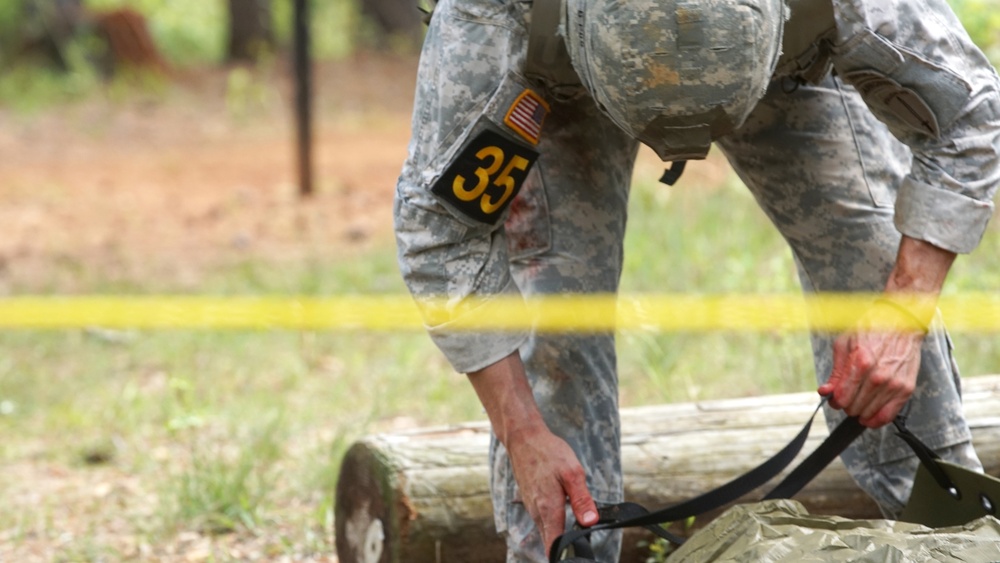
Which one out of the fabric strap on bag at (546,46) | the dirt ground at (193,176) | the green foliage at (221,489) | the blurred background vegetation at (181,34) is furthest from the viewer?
the blurred background vegetation at (181,34)

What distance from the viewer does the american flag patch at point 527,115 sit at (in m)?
1.99

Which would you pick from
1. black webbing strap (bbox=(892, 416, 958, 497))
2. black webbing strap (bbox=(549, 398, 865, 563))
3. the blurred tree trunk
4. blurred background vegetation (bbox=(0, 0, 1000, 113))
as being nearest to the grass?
black webbing strap (bbox=(549, 398, 865, 563))

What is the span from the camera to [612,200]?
2.32 m

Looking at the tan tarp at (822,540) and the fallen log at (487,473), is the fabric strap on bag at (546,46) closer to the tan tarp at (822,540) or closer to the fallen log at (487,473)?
the tan tarp at (822,540)

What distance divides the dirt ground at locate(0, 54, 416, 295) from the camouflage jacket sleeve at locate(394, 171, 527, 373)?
3996 mm

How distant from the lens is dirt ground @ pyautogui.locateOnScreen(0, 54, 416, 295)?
6336 mm

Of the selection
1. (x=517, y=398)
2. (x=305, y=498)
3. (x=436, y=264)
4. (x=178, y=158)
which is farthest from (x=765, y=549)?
(x=178, y=158)

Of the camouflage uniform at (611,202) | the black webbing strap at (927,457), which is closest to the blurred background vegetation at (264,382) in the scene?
the camouflage uniform at (611,202)

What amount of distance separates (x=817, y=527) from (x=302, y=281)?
13.1ft

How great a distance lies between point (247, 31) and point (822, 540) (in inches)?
424

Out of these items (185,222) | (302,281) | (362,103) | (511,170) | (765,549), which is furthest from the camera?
(362,103)

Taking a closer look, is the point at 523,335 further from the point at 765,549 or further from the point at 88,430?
the point at 88,430

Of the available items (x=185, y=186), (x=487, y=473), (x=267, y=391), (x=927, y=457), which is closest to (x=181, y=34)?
(x=185, y=186)

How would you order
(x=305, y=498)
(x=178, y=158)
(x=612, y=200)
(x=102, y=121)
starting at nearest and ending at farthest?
(x=612, y=200) → (x=305, y=498) → (x=178, y=158) → (x=102, y=121)
